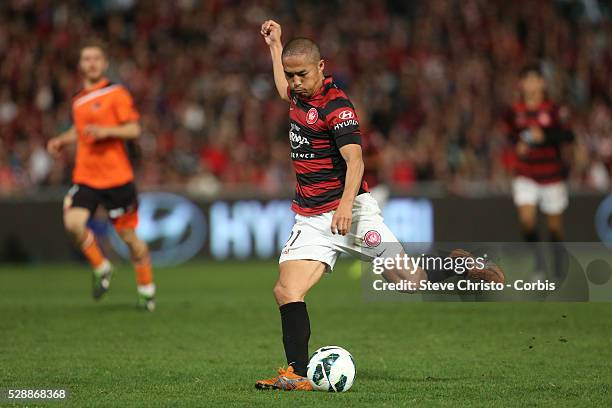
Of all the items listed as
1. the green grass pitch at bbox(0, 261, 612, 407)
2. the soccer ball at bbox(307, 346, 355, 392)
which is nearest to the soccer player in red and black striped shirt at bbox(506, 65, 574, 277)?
the green grass pitch at bbox(0, 261, 612, 407)

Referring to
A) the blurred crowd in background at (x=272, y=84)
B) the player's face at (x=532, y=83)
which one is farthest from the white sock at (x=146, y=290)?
the blurred crowd in background at (x=272, y=84)

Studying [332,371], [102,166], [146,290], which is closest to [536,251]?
[146,290]

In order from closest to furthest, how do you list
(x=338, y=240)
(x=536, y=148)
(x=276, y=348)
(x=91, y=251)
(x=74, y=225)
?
1. (x=338, y=240)
2. (x=276, y=348)
3. (x=74, y=225)
4. (x=91, y=251)
5. (x=536, y=148)

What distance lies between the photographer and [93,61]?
422 inches

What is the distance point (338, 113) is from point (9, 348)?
11.4 feet

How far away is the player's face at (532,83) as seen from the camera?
41.5ft

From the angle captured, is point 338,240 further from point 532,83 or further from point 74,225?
point 532,83

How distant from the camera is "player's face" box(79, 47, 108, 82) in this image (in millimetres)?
10672

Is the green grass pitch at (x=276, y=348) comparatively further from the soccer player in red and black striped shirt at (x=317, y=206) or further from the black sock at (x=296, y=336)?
the soccer player in red and black striped shirt at (x=317, y=206)

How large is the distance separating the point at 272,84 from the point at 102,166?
11834 mm

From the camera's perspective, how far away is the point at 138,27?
23.3 metres

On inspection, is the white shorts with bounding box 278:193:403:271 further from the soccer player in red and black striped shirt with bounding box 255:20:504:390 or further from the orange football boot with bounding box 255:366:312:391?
the orange football boot with bounding box 255:366:312:391

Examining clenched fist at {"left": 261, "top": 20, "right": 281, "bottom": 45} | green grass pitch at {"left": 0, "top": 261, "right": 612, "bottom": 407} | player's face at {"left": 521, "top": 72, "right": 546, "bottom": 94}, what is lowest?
green grass pitch at {"left": 0, "top": 261, "right": 612, "bottom": 407}

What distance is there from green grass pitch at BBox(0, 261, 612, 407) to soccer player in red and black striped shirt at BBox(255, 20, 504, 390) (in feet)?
1.68
